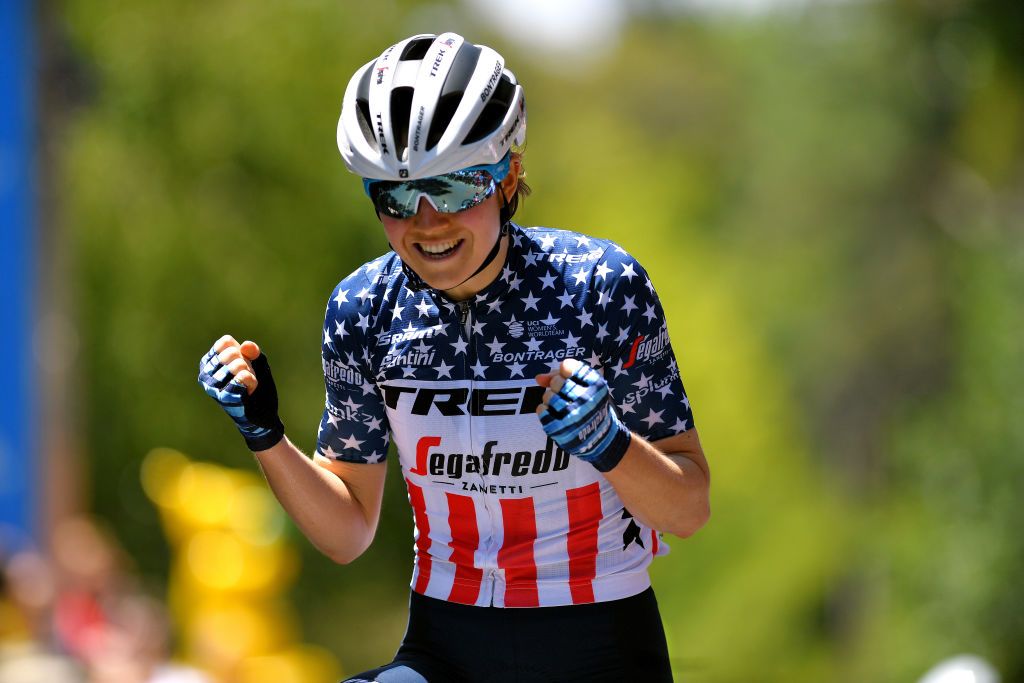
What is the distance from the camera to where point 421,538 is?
334 centimetres

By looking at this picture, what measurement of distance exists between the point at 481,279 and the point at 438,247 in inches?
5.9

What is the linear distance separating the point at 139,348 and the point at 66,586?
7726 millimetres

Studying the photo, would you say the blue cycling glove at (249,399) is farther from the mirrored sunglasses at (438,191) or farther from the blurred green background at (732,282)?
the blurred green background at (732,282)

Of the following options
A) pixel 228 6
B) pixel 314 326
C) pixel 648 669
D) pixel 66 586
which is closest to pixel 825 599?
pixel 314 326

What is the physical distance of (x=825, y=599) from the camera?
2886cm

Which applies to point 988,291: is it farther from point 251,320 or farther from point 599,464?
point 599,464

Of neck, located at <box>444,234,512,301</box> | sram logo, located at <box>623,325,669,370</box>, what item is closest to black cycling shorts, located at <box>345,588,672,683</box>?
sram logo, located at <box>623,325,669,370</box>

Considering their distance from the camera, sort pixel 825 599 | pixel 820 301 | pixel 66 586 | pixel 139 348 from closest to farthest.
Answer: pixel 66 586, pixel 139 348, pixel 825 599, pixel 820 301

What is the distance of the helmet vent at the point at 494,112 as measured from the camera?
3.09 m

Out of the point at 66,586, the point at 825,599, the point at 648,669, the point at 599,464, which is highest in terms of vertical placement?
the point at 599,464

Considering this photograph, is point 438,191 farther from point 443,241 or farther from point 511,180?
point 511,180

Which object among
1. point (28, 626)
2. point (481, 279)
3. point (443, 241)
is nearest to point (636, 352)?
point (481, 279)

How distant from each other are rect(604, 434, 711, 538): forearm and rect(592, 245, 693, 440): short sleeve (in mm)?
104

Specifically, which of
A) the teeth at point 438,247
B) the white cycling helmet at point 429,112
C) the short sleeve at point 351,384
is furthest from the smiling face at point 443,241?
the short sleeve at point 351,384
